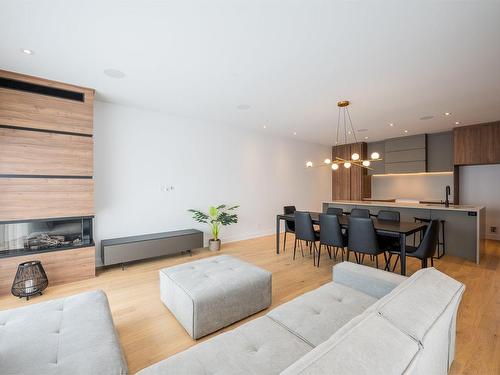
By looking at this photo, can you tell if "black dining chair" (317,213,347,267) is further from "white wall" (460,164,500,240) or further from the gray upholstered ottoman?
"white wall" (460,164,500,240)

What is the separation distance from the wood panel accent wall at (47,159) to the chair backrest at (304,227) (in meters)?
3.35

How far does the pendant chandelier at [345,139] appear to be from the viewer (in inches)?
160

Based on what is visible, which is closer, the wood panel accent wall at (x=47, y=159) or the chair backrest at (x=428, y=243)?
the wood panel accent wall at (x=47, y=159)

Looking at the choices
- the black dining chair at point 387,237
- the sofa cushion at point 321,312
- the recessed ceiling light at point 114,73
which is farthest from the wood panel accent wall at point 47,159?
the black dining chair at point 387,237

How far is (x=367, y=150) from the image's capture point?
7.65m

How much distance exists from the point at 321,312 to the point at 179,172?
3.93m

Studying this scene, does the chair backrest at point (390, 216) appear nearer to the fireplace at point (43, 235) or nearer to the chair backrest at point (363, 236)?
the chair backrest at point (363, 236)

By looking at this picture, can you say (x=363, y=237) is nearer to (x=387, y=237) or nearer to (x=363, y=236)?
(x=363, y=236)

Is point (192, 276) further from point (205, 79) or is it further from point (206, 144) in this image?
point (206, 144)

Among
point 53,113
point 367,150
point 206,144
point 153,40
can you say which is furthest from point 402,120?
point 53,113

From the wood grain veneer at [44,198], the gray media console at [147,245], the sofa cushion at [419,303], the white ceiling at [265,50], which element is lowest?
the gray media console at [147,245]

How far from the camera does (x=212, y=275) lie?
2.38 metres

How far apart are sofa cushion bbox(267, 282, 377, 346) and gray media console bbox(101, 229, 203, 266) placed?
2.95 m

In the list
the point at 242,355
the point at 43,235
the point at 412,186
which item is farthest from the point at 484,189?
the point at 43,235
